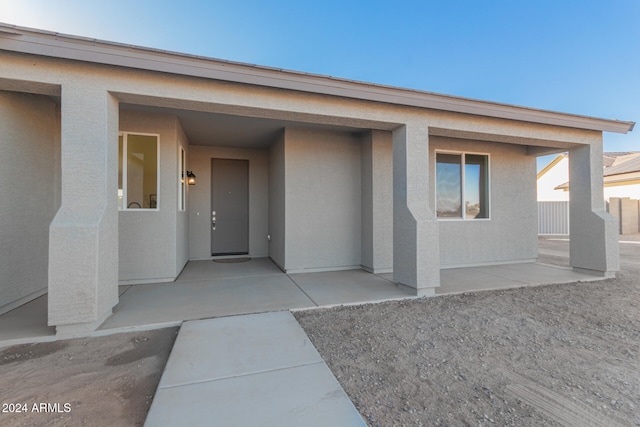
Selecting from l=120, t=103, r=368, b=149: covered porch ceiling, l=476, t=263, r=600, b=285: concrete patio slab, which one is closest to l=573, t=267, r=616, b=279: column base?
l=476, t=263, r=600, b=285: concrete patio slab

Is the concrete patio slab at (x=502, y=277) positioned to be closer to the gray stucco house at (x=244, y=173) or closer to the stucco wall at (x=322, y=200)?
the gray stucco house at (x=244, y=173)

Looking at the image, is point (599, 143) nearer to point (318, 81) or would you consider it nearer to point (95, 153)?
point (318, 81)

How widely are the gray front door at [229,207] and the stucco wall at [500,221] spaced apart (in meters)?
4.86

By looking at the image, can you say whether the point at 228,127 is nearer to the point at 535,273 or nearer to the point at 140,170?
the point at 140,170

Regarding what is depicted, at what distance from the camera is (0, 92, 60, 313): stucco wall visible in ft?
11.1

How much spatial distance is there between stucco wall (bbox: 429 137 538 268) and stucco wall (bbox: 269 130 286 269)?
3.34 m

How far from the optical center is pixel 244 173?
7.59 meters

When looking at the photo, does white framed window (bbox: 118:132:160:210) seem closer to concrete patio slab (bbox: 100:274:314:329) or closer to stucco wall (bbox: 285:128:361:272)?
concrete patio slab (bbox: 100:274:314:329)

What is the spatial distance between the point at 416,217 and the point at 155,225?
14.5 feet

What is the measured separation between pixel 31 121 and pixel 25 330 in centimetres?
274

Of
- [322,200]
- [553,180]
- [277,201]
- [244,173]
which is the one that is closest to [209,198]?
[244,173]

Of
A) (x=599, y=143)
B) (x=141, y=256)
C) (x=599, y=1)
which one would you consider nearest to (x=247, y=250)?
(x=141, y=256)

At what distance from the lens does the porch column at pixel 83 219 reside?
2.81 metres

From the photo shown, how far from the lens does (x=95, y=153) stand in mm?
3055
